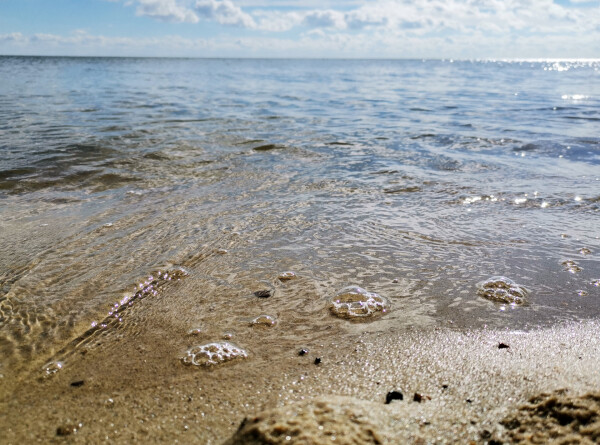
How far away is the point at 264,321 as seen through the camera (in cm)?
257

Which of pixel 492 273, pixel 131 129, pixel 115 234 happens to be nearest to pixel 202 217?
pixel 115 234

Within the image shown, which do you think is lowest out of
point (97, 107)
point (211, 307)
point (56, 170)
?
point (211, 307)

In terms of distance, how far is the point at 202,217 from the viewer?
4355 millimetres

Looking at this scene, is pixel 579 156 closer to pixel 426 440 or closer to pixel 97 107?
pixel 426 440

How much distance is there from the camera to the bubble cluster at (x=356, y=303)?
263cm

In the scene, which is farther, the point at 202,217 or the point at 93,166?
the point at 93,166

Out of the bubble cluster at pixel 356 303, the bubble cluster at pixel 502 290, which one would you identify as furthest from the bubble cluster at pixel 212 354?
the bubble cluster at pixel 502 290

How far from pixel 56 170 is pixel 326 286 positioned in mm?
4976

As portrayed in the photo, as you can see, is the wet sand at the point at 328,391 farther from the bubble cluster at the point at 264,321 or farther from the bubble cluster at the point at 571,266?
the bubble cluster at the point at 571,266

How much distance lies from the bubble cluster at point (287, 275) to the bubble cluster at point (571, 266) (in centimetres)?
204

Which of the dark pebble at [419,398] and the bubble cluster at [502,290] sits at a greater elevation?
the bubble cluster at [502,290]

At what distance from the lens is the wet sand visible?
5.04ft

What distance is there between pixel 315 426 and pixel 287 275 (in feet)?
5.69

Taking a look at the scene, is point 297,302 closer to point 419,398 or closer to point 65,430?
point 419,398
